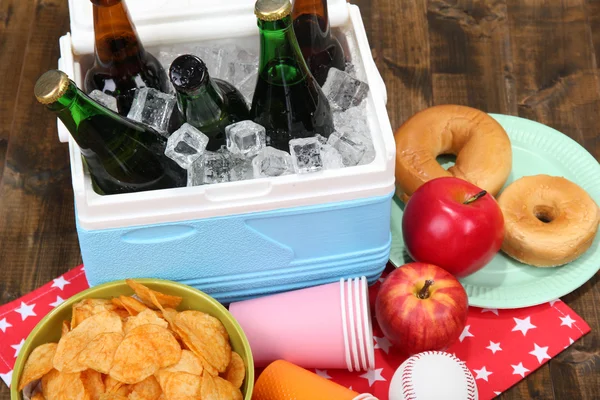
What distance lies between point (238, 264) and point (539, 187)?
1.61 feet

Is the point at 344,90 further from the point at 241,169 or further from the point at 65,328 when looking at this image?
the point at 65,328

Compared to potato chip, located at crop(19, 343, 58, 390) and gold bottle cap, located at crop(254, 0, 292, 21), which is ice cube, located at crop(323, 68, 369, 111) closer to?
gold bottle cap, located at crop(254, 0, 292, 21)

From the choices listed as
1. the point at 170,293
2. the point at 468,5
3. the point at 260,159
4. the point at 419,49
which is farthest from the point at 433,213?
the point at 468,5

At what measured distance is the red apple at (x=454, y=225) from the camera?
1.00 m

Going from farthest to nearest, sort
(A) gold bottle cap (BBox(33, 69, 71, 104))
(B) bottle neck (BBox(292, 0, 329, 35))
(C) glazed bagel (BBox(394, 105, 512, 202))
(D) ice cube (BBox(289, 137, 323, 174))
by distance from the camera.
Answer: (C) glazed bagel (BBox(394, 105, 512, 202)) < (B) bottle neck (BBox(292, 0, 329, 35)) < (D) ice cube (BBox(289, 137, 323, 174)) < (A) gold bottle cap (BBox(33, 69, 71, 104))

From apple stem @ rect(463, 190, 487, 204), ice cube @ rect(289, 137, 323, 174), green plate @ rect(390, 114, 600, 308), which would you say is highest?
ice cube @ rect(289, 137, 323, 174)

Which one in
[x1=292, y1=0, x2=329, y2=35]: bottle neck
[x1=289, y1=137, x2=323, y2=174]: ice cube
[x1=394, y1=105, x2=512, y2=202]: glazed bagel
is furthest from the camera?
[x1=394, y1=105, x2=512, y2=202]: glazed bagel

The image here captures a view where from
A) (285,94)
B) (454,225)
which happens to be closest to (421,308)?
(454,225)

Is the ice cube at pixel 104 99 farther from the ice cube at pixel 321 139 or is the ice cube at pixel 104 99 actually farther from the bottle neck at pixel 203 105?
the ice cube at pixel 321 139

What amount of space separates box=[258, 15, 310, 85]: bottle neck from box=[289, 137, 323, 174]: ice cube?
0.09 meters

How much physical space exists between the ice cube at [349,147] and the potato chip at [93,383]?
1.33 feet

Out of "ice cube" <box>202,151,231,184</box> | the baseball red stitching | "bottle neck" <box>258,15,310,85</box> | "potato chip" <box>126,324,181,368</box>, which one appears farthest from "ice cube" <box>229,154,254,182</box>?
the baseball red stitching

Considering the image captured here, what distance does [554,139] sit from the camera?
1.22 meters

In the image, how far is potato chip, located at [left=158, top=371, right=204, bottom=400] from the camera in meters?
0.82
